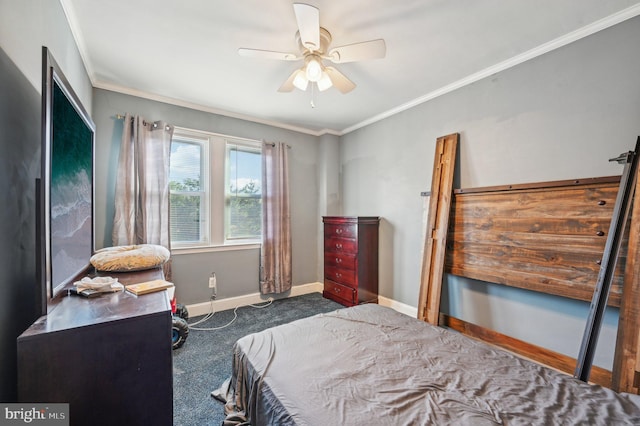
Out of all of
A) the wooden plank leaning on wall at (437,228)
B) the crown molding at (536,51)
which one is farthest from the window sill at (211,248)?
the crown molding at (536,51)

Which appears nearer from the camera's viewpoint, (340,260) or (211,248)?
(211,248)

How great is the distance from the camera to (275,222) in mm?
3613

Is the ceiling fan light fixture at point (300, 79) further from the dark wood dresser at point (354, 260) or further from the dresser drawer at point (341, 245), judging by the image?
the dresser drawer at point (341, 245)

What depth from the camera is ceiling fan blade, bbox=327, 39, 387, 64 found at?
165 cm

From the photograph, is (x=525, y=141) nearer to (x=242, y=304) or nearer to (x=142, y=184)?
(x=242, y=304)

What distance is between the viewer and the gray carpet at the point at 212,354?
1644 mm

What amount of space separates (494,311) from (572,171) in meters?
1.30

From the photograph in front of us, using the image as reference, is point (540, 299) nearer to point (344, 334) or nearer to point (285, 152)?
point (344, 334)

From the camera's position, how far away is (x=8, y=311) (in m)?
1.00

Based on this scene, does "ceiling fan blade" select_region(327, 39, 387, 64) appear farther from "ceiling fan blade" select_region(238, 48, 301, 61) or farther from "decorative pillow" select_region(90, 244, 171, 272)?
"decorative pillow" select_region(90, 244, 171, 272)

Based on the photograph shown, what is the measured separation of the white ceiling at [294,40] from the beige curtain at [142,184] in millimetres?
451

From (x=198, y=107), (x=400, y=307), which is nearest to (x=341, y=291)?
(x=400, y=307)

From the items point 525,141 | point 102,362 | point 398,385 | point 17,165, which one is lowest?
point 398,385

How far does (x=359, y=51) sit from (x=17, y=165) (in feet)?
6.05
